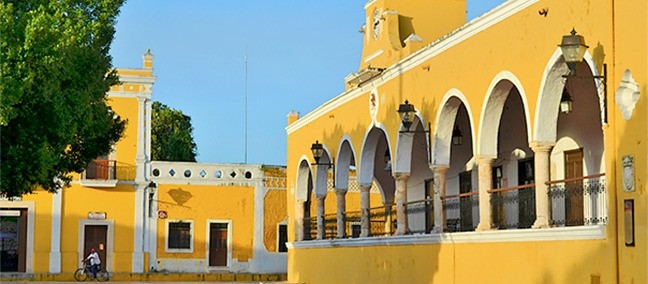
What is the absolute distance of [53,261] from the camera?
3612cm

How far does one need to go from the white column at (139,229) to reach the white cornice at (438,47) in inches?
490

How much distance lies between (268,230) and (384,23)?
52.8 ft

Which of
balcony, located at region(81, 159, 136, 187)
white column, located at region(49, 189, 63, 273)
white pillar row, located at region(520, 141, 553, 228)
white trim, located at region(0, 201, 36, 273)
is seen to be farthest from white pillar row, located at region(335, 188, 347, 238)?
white trim, located at region(0, 201, 36, 273)

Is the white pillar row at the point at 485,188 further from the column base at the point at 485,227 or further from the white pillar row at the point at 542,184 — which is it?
the white pillar row at the point at 542,184

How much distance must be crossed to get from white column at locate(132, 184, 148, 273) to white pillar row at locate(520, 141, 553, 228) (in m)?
23.8

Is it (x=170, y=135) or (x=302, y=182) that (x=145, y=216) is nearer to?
(x=302, y=182)

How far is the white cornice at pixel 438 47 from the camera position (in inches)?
601

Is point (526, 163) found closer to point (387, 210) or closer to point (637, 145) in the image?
point (387, 210)

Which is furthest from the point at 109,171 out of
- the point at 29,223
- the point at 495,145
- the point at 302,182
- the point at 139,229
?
the point at 495,145

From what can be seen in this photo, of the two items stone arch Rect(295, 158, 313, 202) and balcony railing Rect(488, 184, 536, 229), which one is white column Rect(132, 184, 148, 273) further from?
balcony railing Rect(488, 184, 536, 229)

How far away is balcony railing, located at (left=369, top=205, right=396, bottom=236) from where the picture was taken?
2241cm

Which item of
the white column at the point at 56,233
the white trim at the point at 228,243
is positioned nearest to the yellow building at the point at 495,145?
the white trim at the point at 228,243

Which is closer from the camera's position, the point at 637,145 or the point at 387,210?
the point at 637,145

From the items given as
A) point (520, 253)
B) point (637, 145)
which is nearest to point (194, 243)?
point (520, 253)
